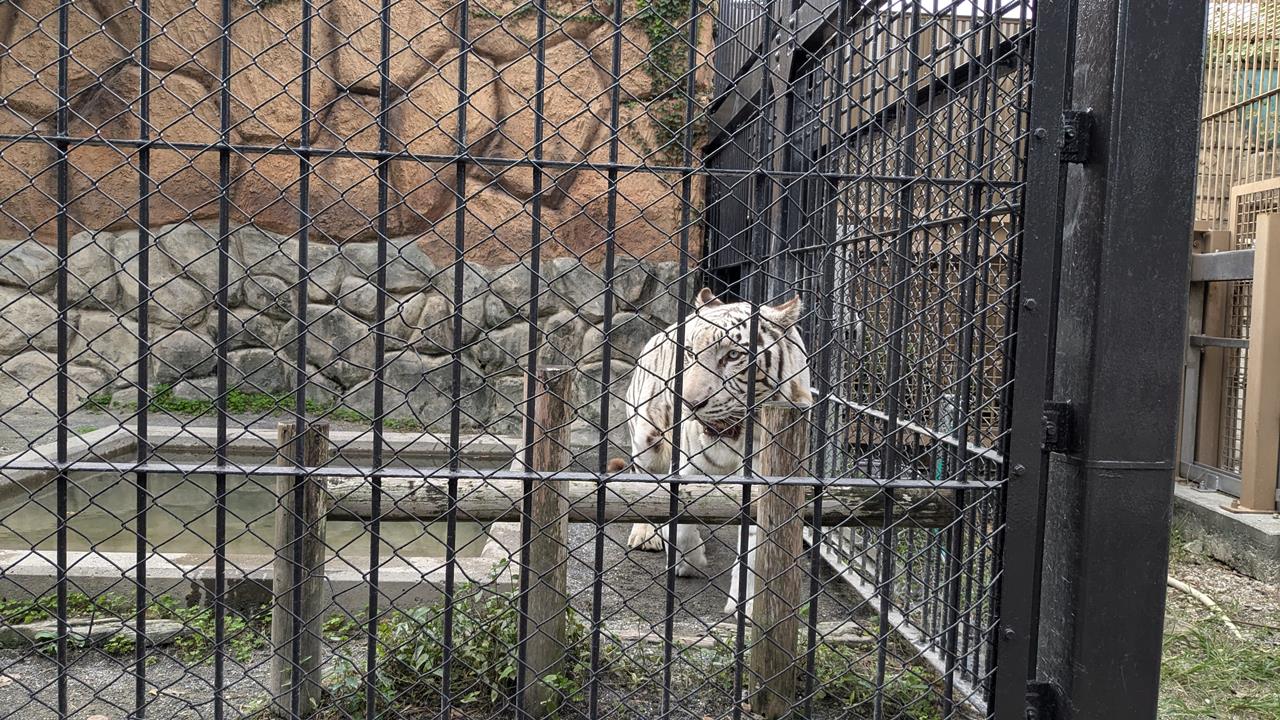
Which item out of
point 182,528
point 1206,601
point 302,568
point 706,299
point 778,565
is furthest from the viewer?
point 182,528

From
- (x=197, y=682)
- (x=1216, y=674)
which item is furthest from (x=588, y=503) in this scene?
(x=1216, y=674)

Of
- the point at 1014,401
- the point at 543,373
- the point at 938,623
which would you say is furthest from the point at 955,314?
the point at 543,373

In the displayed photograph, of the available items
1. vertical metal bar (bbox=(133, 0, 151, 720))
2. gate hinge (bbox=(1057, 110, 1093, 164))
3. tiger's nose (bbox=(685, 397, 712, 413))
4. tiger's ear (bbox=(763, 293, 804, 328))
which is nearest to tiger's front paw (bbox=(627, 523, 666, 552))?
tiger's nose (bbox=(685, 397, 712, 413))

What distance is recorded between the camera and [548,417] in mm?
2602

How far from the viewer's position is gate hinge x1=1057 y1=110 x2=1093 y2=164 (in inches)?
82.7

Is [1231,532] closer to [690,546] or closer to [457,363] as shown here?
[690,546]

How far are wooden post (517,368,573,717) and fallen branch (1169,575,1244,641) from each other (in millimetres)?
2930

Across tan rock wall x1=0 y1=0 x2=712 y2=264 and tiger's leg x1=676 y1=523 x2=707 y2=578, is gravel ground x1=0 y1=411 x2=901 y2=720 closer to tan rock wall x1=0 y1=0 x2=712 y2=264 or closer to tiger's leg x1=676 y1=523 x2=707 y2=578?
tiger's leg x1=676 y1=523 x2=707 y2=578

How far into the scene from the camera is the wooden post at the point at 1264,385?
192 inches

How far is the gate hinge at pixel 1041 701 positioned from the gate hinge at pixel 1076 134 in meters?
1.22

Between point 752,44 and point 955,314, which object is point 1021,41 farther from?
point 752,44

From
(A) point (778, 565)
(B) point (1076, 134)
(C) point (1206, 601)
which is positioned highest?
(B) point (1076, 134)

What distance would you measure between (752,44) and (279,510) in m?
4.70

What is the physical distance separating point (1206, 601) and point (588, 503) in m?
2.99
